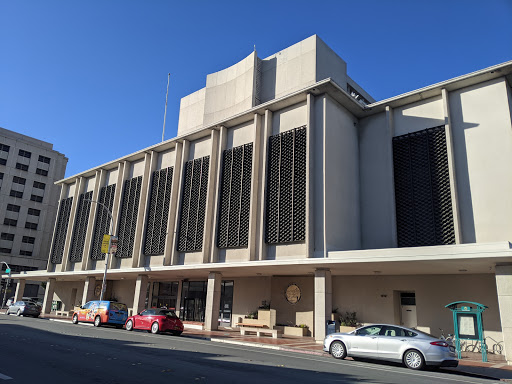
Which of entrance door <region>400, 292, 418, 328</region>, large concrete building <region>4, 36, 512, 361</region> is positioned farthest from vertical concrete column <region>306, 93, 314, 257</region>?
entrance door <region>400, 292, 418, 328</region>

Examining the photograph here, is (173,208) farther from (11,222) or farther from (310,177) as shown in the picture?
(11,222)

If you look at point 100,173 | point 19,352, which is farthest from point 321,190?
point 100,173

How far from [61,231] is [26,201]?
116 ft

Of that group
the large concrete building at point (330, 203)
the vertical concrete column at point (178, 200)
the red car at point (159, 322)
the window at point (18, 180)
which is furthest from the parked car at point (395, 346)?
the window at point (18, 180)

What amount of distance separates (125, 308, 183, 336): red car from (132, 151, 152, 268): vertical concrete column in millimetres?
10010

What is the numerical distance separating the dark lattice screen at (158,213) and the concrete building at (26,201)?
48.7m

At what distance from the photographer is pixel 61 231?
1752 inches

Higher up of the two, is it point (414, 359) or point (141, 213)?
point (141, 213)

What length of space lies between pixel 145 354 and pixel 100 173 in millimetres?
32058

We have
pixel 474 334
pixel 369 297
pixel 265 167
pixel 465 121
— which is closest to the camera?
pixel 474 334

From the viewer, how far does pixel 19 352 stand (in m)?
11.5

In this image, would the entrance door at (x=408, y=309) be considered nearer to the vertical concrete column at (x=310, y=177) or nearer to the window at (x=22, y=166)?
the vertical concrete column at (x=310, y=177)

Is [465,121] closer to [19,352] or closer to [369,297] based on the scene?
[369,297]

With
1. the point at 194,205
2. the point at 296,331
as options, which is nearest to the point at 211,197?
the point at 194,205
